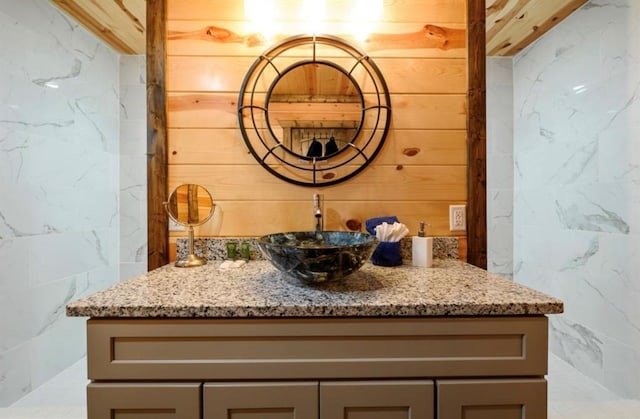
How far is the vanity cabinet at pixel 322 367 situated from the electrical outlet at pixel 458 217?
630 millimetres

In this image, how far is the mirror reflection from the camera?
4.62ft

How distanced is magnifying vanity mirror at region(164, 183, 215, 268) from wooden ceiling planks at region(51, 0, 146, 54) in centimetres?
135

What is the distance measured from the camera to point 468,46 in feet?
4.62

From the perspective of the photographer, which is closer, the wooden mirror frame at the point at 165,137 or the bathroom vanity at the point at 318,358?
the bathroom vanity at the point at 318,358

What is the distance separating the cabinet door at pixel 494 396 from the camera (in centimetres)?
83

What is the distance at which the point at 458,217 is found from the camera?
4.69 feet

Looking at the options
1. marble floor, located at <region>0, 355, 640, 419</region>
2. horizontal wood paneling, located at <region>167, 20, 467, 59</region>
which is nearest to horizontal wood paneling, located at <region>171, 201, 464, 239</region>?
horizontal wood paneling, located at <region>167, 20, 467, 59</region>

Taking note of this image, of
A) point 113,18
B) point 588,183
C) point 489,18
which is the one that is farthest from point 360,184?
point 113,18

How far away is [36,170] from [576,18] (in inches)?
134

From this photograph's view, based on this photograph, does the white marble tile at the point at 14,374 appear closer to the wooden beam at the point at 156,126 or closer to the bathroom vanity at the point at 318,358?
the wooden beam at the point at 156,126

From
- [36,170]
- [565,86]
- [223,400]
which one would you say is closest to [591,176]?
[565,86]

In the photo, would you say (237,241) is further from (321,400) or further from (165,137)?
(321,400)

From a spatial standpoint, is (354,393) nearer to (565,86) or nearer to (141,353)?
(141,353)

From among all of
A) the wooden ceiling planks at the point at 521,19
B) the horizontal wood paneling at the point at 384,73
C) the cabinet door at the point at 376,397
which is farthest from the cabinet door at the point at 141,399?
the wooden ceiling planks at the point at 521,19
